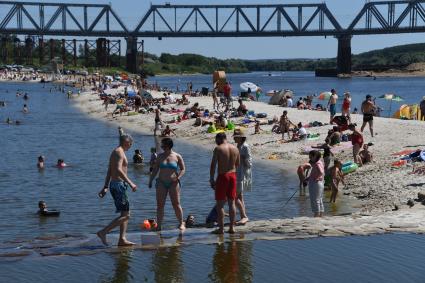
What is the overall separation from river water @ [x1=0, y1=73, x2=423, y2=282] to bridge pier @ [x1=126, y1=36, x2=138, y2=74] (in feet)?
490

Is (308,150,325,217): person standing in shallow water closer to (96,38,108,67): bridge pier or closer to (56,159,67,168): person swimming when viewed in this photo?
(56,159,67,168): person swimming

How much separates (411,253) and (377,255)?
0.49 m

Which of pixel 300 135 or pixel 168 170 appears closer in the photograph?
pixel 168 170

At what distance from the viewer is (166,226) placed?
46.8 ft

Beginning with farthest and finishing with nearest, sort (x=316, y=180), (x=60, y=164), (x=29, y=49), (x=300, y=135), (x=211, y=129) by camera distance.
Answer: (x=29, y=49)
(x=211, y=129)
(x=300, y=135)
(x=60, y=164)
(x=316, y=180)

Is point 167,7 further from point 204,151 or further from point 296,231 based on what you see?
point 296,231

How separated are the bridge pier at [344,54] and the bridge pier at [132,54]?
155 feet

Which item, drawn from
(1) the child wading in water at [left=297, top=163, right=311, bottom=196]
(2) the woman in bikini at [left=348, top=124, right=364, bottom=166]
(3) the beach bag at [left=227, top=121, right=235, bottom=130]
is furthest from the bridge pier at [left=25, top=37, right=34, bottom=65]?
(1) the child wading in water at [left=297, top=163, right=311, bottom=196]

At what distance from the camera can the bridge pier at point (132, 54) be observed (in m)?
179

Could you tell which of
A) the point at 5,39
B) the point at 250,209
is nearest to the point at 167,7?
the point at 5,39

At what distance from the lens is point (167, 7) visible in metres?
185

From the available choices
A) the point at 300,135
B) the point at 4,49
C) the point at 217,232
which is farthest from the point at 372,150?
the point at 4,49

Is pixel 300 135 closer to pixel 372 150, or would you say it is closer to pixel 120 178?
pixel 372 150

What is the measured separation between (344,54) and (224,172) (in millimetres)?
179087
